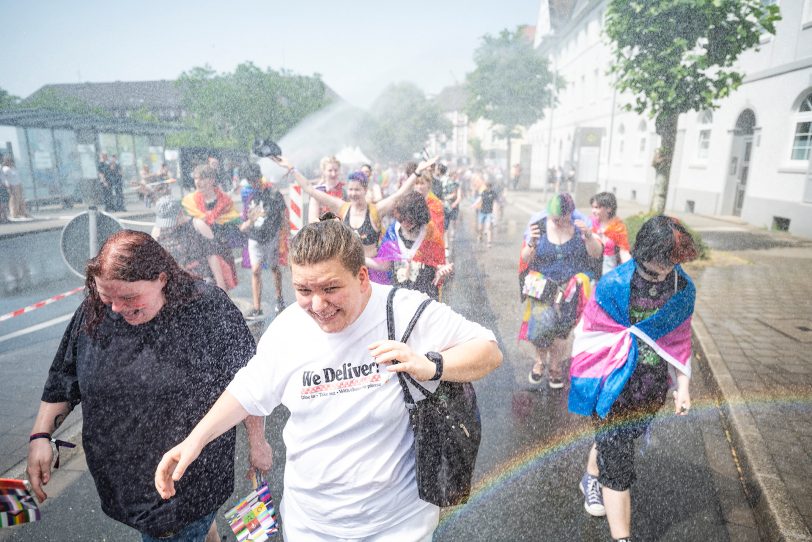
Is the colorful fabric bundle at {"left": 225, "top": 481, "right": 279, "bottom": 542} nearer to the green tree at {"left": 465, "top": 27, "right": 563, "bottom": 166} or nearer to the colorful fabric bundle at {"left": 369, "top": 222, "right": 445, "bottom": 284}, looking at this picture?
the colorful fabric bundle at {"left": 369, "top": 222, "right": 445, "bottom": 284}

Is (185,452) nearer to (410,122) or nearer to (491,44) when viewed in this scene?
(491,44)

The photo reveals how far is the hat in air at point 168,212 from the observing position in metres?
5.06

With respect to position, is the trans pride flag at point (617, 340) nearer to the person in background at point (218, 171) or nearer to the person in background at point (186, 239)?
the person in background at point (186, 239)

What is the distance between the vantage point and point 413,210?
15.9 ft

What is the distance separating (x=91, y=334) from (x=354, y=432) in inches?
44.8

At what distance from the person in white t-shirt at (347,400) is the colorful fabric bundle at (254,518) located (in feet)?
0.57

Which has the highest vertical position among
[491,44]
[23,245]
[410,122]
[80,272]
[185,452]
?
[491,44]

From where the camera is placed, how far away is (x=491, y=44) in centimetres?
3866

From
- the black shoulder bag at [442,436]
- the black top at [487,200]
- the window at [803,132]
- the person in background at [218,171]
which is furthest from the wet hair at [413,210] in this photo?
the window at [803,132]

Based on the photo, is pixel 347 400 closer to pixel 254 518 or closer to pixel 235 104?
pixel 254 518

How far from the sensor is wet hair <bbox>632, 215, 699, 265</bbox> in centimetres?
265

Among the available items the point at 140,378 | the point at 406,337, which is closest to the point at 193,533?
the point at 140,378

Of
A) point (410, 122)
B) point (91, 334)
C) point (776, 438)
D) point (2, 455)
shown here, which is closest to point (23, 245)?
point (2, 455)

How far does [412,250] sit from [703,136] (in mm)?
19242
